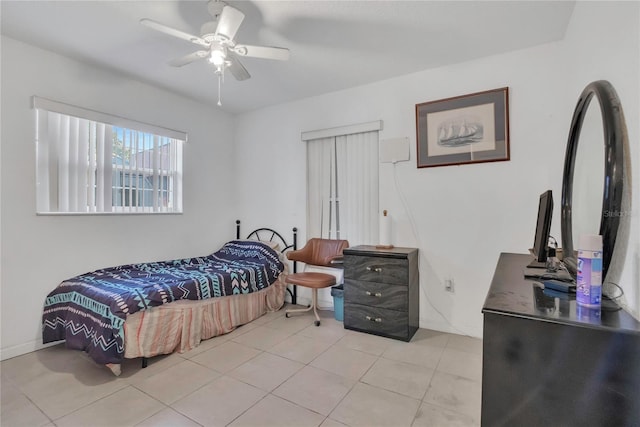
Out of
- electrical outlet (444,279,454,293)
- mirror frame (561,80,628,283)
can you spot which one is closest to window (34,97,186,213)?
electrical outlet (444,279,454,293)

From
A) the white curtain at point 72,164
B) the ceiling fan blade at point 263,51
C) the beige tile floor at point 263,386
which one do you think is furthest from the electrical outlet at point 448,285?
the white curtain at point 72,164

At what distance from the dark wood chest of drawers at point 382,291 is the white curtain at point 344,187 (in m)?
0.56

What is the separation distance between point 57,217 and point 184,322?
150cm

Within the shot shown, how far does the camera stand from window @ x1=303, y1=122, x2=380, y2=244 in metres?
3.37

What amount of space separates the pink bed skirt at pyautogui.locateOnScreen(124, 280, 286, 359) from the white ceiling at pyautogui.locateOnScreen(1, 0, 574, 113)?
218 cm

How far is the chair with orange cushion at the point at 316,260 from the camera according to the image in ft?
10.2

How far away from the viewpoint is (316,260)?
11.5 feet

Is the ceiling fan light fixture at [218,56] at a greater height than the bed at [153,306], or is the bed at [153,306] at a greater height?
the ceiling fan light fixture at [218,56]

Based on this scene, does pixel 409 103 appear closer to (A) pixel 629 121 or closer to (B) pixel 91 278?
(A) pixel 629 121

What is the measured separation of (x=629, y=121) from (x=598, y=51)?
700 mm

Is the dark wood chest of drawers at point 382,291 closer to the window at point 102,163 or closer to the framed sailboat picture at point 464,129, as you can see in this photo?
the framed sailboat picture at point 464,129

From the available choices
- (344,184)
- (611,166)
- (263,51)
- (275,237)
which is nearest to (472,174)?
(344,184)

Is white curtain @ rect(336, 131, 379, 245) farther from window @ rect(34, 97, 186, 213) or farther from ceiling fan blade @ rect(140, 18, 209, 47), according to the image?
window @ rect(34, 97, 186, 213)

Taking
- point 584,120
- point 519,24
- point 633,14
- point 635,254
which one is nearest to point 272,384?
point 635,254
